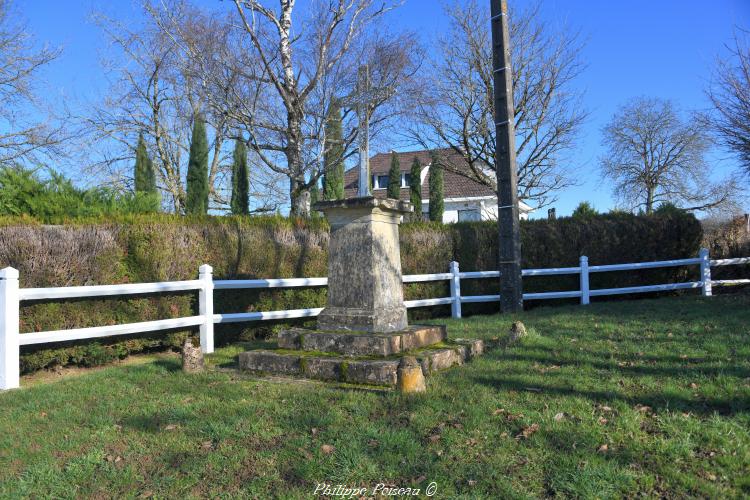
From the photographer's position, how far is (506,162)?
35.7 feet

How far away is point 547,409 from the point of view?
422 centimetres

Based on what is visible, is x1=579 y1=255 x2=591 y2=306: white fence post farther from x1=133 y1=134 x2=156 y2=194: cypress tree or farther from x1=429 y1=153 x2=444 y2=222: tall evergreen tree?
x1=429 y1=153 x2=444 y2=222: tall evergreen tree

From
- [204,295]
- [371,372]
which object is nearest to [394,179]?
[204,295]

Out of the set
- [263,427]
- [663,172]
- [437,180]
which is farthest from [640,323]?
[663,172]

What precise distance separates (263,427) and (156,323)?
3662mm

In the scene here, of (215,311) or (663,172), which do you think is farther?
(663,172)

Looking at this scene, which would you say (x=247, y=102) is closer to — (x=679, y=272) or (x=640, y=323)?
(x=640, y=323)

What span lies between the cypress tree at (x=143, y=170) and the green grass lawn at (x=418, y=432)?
766 inches

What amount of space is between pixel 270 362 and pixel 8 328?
285cm

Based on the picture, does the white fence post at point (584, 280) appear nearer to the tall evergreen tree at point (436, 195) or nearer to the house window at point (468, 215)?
the tall evergreen tree at point (436, 195)

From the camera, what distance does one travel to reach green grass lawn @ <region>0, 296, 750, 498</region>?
10.7 feet

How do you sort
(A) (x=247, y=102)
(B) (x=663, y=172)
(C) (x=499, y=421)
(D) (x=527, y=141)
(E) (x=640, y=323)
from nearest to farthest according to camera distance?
(C) (x=499, y=421) → (E) (x=640, y=323) → (A) (x=247, y=102) → (D) (x=527, y=141) → (B) (x=663, y=172)

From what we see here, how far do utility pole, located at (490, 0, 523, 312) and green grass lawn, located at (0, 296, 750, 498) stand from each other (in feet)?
16.3

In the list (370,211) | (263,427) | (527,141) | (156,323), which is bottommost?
(263,427)
